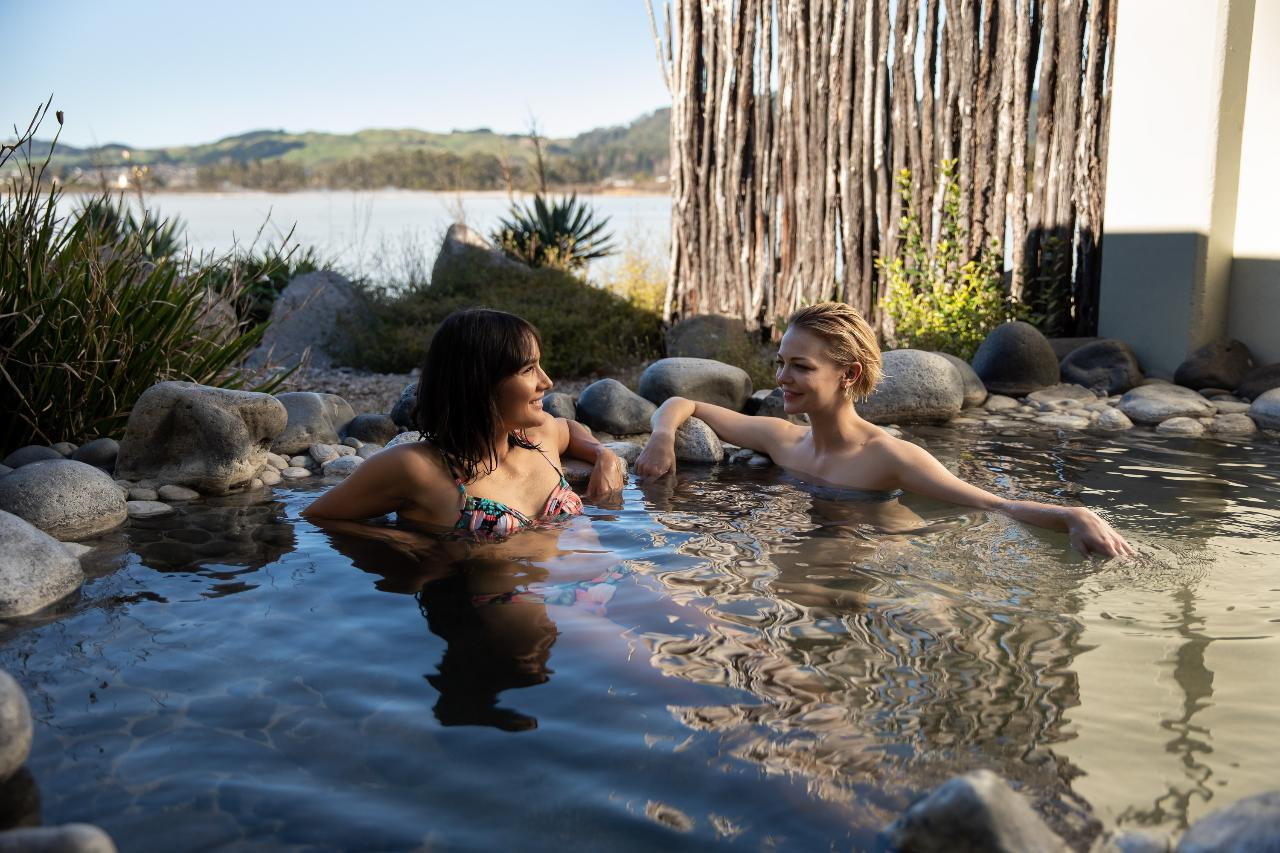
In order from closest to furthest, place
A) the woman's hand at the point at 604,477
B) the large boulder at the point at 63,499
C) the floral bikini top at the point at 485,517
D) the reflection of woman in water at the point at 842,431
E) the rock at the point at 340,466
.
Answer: the floral bikini top at the point at 485,517, the large boulder at the point at 63,499, the reflection of woman in water at the point at 842,431, the woman's hand at the point at 604,477, the rock at the point at 340,466

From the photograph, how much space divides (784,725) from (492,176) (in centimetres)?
1435

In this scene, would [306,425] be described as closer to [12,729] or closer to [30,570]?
[30,570]

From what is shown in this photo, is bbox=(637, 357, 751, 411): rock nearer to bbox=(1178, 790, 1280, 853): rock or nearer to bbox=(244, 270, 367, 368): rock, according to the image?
bbox=(244, 270, 367, 368): rock

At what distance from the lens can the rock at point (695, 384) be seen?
6453 mm

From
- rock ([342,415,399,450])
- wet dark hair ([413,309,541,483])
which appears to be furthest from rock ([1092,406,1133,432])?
rock ([342,415,399,450])

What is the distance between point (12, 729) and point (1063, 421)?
5516 mm

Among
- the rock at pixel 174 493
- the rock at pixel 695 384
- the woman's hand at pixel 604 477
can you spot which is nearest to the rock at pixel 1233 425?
the rock at pixel 695 384

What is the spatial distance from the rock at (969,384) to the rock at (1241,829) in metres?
4.81

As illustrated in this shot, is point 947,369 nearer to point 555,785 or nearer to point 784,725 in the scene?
point 784,725

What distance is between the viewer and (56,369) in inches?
196

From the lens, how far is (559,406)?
607 cm

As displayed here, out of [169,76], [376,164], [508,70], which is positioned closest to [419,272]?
[376,164]

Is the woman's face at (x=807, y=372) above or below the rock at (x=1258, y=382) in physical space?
above

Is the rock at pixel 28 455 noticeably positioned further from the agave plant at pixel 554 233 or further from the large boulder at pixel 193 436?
the agave plant at pixel 554 233
